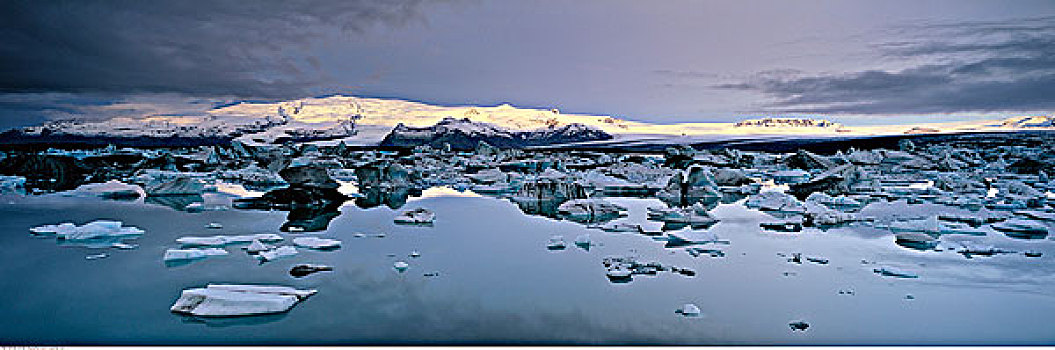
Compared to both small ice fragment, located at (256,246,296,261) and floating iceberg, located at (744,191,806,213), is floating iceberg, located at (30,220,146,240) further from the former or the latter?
floating iceberg, located at (744,191,806,213)

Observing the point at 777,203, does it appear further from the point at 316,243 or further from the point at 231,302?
the point at 231,302

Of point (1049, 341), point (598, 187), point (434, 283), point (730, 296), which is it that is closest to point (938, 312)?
point (1049, 341)

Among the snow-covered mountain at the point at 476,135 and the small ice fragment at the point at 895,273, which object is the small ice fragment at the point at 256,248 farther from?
the snow-covered mountain at the point at 476,135

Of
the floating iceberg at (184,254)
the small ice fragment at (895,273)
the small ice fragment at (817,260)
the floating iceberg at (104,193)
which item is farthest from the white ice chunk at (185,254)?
the floating iceberg at (104,193)

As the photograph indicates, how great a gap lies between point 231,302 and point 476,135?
44.5m

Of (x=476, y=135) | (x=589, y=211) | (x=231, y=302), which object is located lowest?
(x=476, y=135)

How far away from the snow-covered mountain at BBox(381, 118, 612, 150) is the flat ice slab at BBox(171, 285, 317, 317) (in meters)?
33.9

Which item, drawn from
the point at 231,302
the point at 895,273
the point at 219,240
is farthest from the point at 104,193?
the point at 895,273

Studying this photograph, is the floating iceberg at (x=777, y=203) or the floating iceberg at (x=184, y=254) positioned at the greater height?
the floating iceberg at (x=184, y=254)

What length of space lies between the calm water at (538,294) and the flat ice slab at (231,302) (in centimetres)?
6

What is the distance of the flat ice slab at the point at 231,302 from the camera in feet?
7.75

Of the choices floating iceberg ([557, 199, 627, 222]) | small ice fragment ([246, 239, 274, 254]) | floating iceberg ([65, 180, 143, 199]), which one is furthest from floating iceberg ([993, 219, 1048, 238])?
floating iceberg ([65, 180, 143, 199])

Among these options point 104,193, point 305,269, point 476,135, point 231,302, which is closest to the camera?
point 231,302

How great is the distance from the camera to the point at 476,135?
46.6 m
